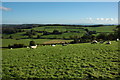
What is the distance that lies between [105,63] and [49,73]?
454 centimetres

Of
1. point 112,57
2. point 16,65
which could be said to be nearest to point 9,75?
point 16,65

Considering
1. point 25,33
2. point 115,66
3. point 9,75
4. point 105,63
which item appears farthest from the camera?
point 25,33

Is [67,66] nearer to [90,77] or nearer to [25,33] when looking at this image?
[90,77]

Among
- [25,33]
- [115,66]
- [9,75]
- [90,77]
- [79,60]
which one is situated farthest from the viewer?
[25,33]

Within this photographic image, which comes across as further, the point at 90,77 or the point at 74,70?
the point at 74,70

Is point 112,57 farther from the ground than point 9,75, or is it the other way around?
point 112,57

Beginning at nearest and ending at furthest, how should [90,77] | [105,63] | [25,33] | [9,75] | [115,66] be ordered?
[90,77]
[9,75]
[115,66]
[105,63]
[25,33]

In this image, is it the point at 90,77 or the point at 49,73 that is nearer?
the point at 90,77

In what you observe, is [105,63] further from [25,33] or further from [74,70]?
[25,33]

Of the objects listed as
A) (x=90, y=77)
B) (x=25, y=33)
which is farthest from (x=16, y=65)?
(x=25, y=33)

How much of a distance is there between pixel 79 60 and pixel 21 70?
478 cm

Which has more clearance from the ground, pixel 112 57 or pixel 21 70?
pixel 112 57

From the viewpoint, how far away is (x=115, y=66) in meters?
9.17

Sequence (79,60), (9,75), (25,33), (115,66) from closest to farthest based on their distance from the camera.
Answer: (9,75) < (115,66) < (79,60) < (25,33)
